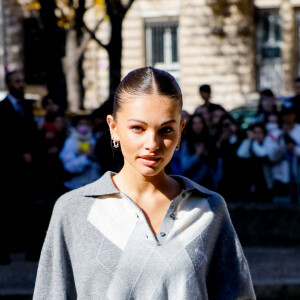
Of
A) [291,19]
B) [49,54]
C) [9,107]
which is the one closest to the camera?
[9,107]

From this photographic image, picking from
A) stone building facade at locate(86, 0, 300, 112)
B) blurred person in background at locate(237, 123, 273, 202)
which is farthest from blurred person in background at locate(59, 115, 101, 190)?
stone building facade at locate(86, 0, 300, 112)

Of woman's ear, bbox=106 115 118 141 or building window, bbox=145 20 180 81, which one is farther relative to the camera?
building window, bbox=145 20 180 81

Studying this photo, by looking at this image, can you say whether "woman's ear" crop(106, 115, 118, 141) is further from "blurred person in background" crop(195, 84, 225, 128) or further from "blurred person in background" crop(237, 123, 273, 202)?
"blurred person in background" crop(195, 84, 225, 128)

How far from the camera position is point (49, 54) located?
15.9m

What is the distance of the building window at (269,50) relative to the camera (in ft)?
91.2

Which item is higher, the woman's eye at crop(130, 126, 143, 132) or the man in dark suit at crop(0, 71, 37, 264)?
the woman's eye at crop(130, 126, 143, 132)

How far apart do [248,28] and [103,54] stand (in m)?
4.53

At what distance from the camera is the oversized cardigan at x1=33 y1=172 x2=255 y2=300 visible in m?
3.21

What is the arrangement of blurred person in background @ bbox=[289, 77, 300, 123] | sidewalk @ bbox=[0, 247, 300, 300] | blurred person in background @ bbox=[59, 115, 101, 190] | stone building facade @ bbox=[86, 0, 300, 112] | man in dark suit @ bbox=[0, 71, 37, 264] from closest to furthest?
sidewalk @ bbox=[0, 247, 300, 300] → man in dark suit @ bbox=[0, 71, 37, 264] → blurred person in background @ bbox=[59, 115, 101, 190] → blurred person in background @ bbox=[289, 77, 300, 123] → stone building facade @ bbox=[86, 0, 300, 112]

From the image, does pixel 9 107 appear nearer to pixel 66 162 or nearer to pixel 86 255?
pixel 66 162

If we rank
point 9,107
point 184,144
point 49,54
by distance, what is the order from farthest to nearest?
1. point 49,54
2. point 184,144
3. point 9,107

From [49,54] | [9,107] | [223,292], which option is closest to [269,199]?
[9,107]

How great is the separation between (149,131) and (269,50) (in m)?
25.1

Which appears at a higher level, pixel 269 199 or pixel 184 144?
pixel 184 144
